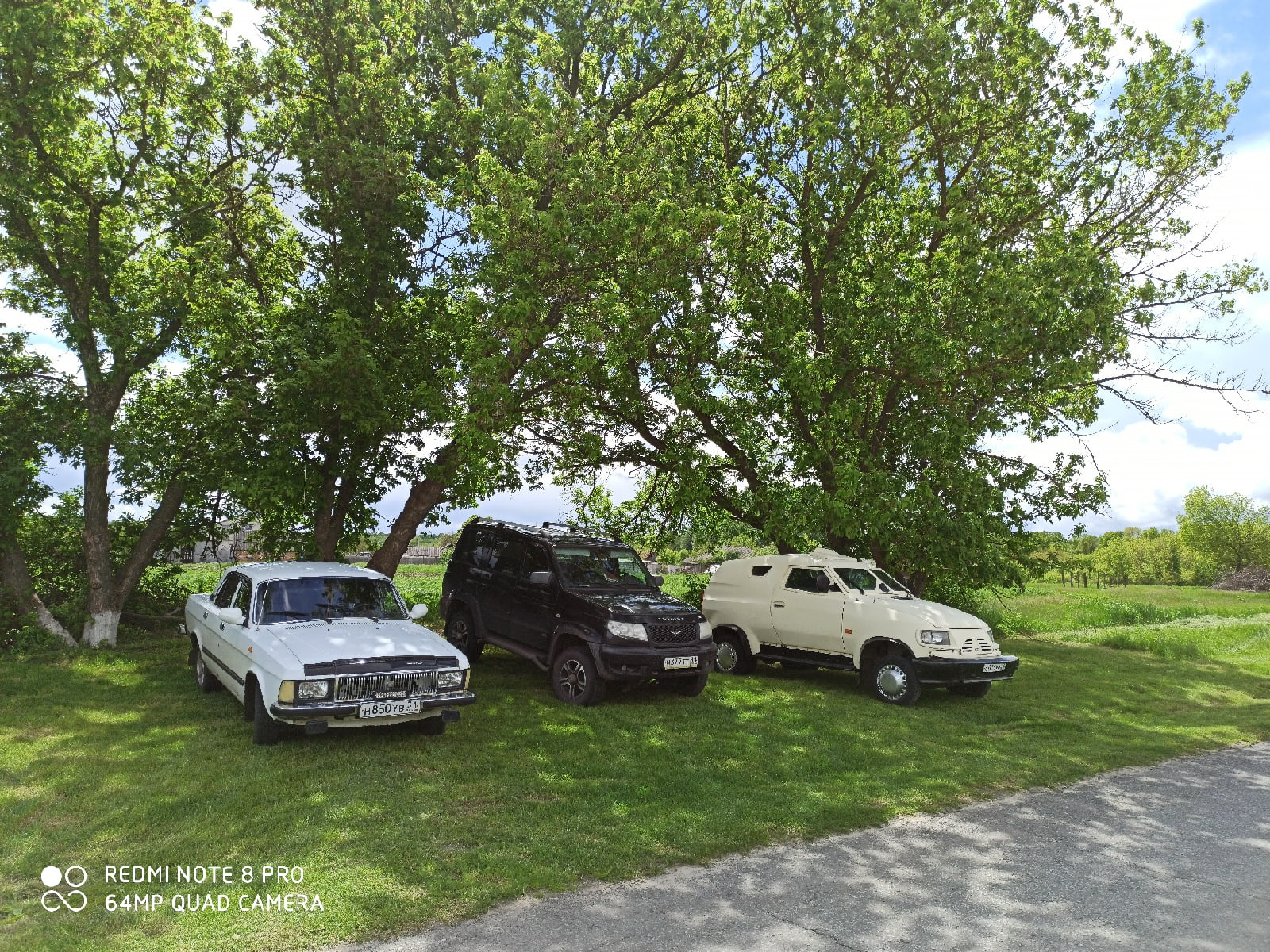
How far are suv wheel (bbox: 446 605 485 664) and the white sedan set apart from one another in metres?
3.14

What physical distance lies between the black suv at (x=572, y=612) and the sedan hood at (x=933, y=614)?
300 cm

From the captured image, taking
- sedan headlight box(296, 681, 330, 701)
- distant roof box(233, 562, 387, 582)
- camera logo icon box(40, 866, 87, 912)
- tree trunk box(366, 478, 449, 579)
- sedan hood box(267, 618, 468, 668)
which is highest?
Answer: tree trunk box(366, 478, 449, 579)

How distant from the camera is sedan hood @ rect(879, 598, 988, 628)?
449 inches

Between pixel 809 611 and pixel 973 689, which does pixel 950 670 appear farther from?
pixel 809 611

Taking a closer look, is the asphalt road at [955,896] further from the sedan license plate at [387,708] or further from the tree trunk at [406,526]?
the tree trunk at [406,526]

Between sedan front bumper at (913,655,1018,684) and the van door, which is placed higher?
the van door

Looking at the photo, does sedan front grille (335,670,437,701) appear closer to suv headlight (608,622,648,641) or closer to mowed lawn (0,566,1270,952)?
mowed lawn (0,566,1270,952)

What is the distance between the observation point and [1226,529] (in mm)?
86000

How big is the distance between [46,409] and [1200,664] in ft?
76.1

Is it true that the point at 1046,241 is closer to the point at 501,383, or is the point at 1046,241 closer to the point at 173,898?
the point at 501,383

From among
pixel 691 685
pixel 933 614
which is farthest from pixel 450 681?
pixel 933 614

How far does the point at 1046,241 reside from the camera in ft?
50.2

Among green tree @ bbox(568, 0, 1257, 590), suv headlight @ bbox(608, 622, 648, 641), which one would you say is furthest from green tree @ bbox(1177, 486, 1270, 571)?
suv headlight @ bbox(608, 622, 648, 641)

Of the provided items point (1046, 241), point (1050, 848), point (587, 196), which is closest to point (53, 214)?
point (587, 196)
